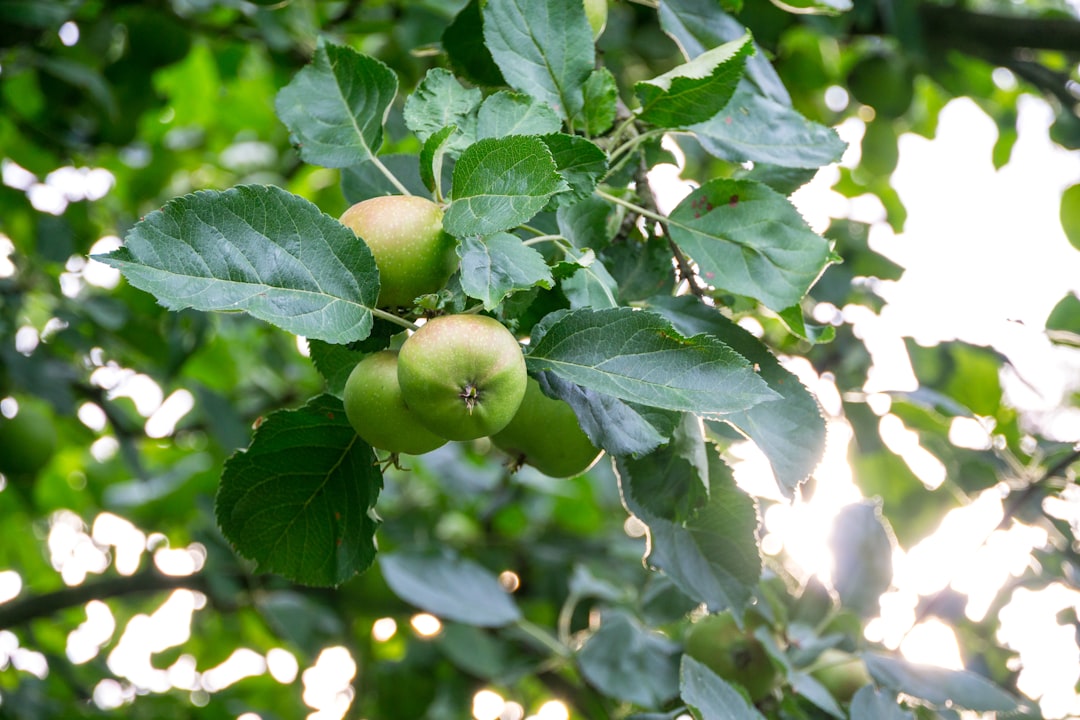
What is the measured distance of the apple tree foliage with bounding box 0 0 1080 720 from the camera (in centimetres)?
65

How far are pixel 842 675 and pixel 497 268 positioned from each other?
0.80 meters

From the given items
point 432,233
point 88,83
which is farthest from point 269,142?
point 432,233

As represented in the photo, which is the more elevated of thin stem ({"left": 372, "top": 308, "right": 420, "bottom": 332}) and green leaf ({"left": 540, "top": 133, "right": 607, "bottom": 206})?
green leaf ({"left": 540, "top": 133, "right": 607, "bottom": 206})

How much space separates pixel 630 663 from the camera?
1140 millimetres

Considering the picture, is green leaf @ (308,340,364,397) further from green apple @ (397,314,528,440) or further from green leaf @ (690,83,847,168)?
green leaf @ (690,83,847,168)

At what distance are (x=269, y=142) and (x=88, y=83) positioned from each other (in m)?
0.99

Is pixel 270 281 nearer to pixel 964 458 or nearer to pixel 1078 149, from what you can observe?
pixel 964 458

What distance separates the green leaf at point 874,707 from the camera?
940 millimetres

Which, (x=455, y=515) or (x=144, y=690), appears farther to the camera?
(x=455, y=515)

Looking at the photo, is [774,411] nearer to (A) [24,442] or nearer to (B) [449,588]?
(B) [449,588]

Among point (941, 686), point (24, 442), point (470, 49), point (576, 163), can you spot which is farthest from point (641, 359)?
point (24, 442)

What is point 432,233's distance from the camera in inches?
26.6

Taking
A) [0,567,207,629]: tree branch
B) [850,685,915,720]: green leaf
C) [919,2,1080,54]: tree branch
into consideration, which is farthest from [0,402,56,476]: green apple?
[919,2,1080,54]: tree branch

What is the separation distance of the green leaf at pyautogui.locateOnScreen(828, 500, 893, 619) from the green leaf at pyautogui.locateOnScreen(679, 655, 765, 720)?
400 mm
